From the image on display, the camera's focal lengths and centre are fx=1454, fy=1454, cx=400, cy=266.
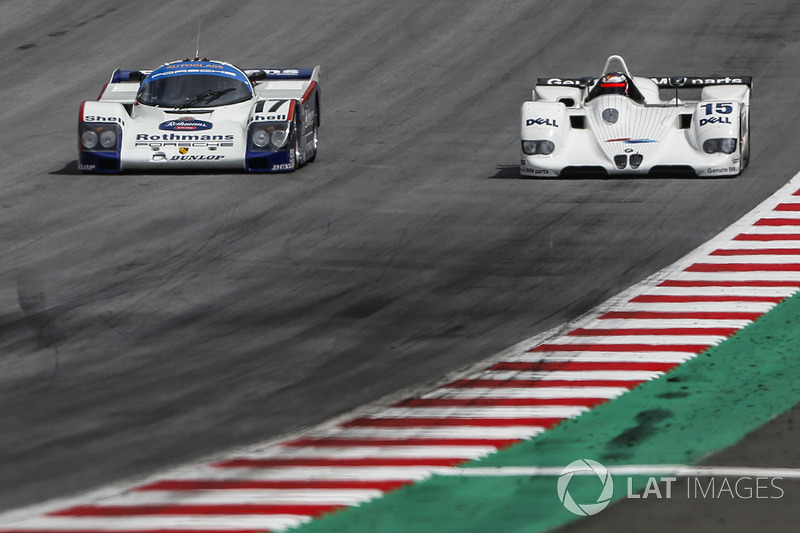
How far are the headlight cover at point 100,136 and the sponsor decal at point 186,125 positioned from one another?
55 centimetres

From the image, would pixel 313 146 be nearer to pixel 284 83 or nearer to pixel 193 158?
pixel 284 83

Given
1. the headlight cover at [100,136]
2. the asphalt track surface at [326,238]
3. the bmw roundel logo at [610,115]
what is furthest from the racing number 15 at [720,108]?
the headlight cover at [100,136]

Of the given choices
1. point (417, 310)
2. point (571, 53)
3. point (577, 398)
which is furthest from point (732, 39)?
point (577, 398)

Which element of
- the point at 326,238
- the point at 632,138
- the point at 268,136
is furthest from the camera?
the point at 268,136

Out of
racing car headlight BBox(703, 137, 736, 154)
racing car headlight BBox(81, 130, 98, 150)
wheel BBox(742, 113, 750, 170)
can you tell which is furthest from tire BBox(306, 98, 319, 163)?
wheel BBox(742, 113, 750, 170)

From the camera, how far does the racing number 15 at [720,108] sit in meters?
16.4

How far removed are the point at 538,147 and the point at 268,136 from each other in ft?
10.4

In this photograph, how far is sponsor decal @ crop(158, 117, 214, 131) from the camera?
56.6ft

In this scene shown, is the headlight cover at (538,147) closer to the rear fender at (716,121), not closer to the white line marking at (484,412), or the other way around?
the rear fender at (716,121)

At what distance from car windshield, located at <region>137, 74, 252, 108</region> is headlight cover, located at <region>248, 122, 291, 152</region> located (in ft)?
3.08

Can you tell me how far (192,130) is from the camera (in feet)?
56.5

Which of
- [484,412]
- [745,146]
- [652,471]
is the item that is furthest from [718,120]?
[652,471]
